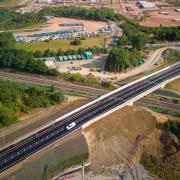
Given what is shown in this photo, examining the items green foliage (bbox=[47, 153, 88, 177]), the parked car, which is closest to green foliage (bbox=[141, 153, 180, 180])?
green foliage (bbox=[47, 153, 88, 177])

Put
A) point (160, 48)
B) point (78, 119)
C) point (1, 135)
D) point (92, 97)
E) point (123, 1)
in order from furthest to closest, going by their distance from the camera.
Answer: point (123, 1) → point (160, 48) → point (92, 97) → point (78, 119) → point (1, 135)

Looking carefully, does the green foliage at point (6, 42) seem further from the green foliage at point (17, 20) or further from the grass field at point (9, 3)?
the grass field at point (9, 3)

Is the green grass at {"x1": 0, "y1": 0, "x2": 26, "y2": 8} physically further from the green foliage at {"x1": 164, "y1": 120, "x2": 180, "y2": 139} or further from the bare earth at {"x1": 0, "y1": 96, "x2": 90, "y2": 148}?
the green foliage at {"x1": 164, "y1": 120, "x2": 180, "y2": 139}

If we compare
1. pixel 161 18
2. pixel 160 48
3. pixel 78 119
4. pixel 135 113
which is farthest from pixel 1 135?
pixel 161 18

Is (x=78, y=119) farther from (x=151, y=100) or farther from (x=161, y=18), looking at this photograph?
(x=161, y=18)

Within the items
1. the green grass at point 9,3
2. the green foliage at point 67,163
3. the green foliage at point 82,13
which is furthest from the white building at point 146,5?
the green foliage at point 67,163

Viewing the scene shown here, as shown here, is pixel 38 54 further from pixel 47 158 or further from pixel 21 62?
pixel 47 158

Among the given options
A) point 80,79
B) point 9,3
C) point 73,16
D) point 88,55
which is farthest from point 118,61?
point 9,3

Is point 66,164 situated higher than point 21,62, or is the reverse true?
point 21,62
